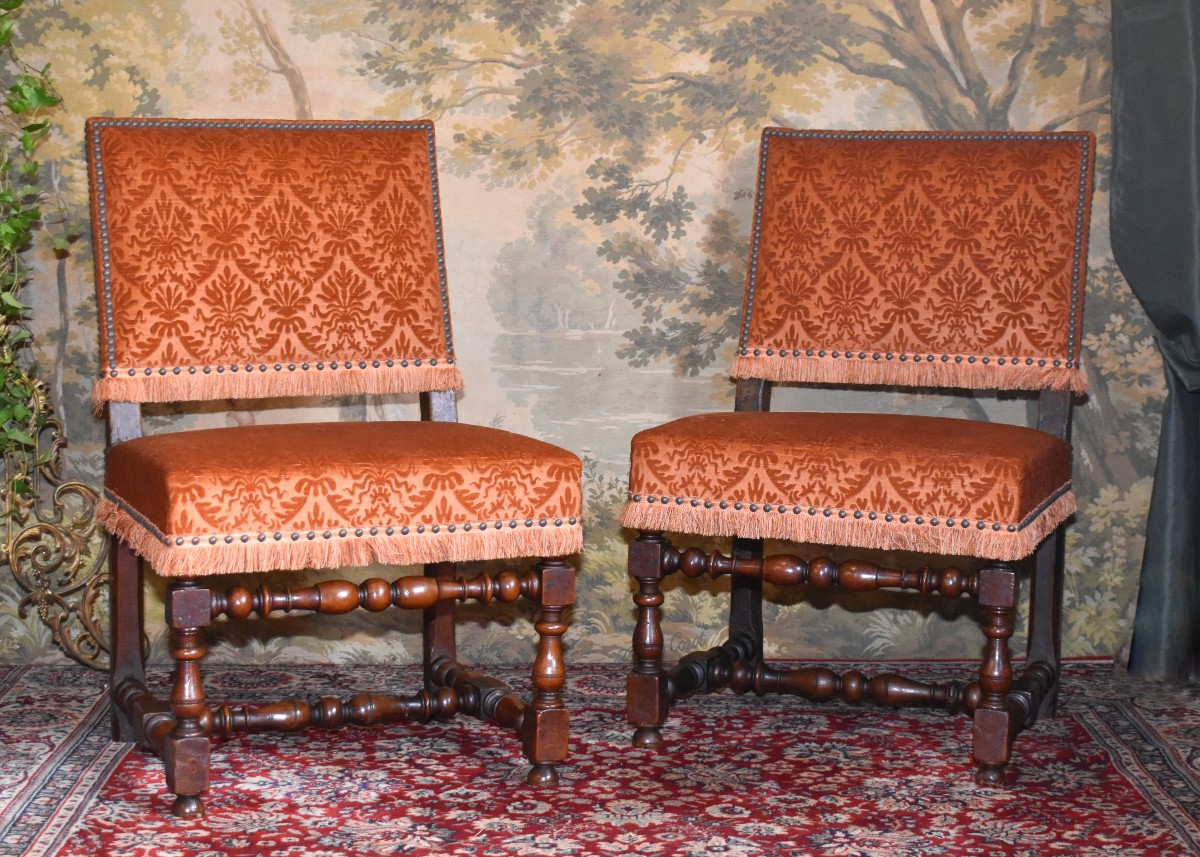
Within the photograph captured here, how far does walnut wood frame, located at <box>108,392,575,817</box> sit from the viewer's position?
7.39 ft

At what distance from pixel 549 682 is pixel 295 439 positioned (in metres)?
0.60

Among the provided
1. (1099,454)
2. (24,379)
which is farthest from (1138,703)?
(24,379)

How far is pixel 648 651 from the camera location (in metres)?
2.65

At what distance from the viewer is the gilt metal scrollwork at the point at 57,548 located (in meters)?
3.11

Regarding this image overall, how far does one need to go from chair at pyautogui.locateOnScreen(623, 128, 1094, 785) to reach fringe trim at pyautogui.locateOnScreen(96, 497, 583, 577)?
0.92 ft

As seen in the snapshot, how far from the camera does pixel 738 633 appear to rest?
301 cm

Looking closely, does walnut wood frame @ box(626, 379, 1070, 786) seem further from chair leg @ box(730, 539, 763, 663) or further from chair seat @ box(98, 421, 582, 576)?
chair seat @ box(98, 421, 582, 576)

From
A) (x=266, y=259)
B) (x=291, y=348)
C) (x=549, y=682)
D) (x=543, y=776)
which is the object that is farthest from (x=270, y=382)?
(x=543, y=776)

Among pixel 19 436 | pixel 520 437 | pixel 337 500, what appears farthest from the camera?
pixel 19 436

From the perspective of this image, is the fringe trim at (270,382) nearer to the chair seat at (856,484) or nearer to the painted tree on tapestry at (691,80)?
the chair seat at (856,484)

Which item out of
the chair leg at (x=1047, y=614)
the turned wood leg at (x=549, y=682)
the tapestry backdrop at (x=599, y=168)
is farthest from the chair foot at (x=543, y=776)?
the chair leg at (x=1047, y=614)

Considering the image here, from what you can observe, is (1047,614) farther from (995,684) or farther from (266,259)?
(266,259)

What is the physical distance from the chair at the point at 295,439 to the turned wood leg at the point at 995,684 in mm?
712

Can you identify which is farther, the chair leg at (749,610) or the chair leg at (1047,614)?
the chair leg at (749,610)
